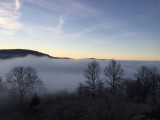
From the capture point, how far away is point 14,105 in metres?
25.8

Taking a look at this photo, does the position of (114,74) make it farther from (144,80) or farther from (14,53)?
(14,53)

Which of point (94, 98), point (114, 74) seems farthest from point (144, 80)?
point (94, 98)

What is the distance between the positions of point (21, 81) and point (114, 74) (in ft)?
69.1

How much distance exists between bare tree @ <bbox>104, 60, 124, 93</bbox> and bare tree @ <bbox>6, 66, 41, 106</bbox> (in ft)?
56.1

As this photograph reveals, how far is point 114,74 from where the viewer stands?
25031 mm

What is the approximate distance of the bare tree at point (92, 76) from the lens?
988 inches

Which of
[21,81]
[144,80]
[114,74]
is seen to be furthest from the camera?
[144,80]

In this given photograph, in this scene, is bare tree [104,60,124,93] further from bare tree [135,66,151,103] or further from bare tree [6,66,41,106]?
bare tree [6,66,41,106]

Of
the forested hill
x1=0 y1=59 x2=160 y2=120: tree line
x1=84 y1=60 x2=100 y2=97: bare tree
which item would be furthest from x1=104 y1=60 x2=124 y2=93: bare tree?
the forested hill

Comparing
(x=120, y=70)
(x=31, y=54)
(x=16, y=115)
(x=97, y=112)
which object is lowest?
(x=16, y=115)

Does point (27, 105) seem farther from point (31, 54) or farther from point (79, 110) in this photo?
point (31, 54)

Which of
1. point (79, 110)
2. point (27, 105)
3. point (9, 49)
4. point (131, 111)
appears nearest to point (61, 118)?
point (79, 110)

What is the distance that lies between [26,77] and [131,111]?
23.8 m

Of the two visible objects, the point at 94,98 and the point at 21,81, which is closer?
the point at 94,98
